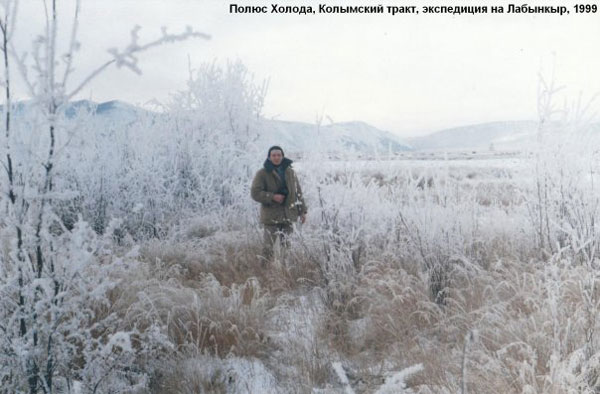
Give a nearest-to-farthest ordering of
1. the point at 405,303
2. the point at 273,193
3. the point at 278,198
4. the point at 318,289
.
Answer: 1. the point at 405,303
2. the point at 318,289
3. the point at 278,198
4. the point at 273,193

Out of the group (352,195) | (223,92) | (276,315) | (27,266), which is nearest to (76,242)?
(27,266)

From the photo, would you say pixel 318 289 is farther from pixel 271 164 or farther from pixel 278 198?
pixel 271 164

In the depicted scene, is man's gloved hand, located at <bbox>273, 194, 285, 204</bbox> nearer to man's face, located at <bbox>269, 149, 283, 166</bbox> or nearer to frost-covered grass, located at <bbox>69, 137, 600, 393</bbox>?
man's face, located at <bbox>269, 149, 283, 166</bbox>

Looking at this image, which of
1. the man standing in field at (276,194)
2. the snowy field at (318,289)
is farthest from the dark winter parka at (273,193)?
the snowy field at (318,289)

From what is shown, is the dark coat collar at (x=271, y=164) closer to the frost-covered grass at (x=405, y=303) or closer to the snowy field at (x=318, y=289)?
the snowy field at (x=318, y=289)

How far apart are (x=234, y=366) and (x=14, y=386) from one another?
3.91 feet

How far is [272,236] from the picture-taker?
5398 millimetres

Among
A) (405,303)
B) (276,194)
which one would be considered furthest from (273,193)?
(405,303)

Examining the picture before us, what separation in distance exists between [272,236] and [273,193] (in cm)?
46

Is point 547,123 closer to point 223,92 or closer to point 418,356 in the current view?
point 418,356

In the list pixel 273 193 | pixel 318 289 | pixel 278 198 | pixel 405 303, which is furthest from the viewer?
pixel 273 193

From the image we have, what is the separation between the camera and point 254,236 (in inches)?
229

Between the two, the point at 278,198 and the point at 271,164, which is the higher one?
the point at 271,164

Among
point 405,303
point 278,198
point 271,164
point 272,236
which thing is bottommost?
point 405,303
